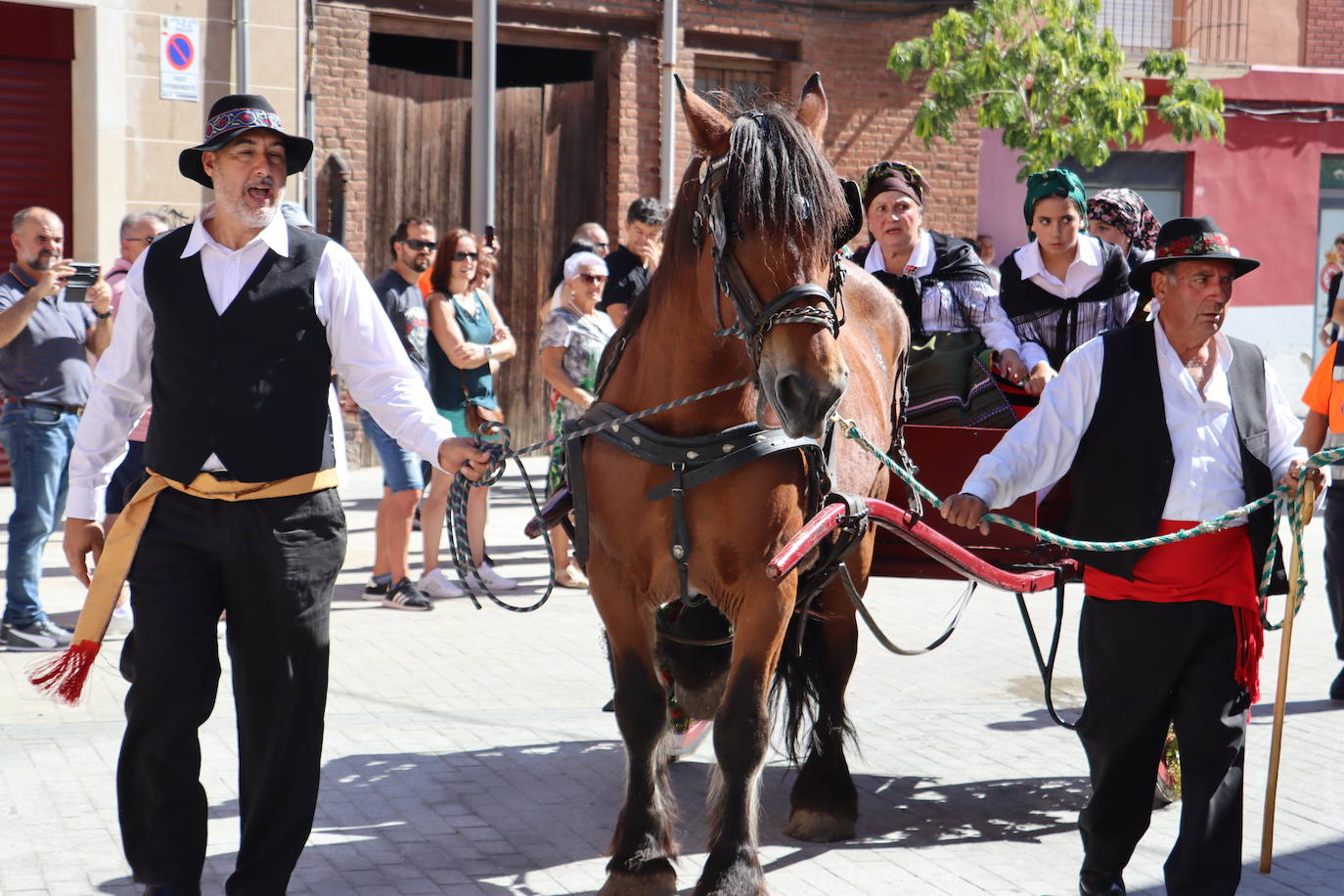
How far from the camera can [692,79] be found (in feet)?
51.4

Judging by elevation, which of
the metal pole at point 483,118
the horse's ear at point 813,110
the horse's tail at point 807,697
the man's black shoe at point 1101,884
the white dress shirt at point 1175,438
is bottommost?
the man's black shoe at point 1101,884

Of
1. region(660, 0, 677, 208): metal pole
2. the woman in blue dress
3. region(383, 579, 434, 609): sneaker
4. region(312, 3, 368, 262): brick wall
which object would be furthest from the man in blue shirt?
region(660, 0, 677, 208): metal pole

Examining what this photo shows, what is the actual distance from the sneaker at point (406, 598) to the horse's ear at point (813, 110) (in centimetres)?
465

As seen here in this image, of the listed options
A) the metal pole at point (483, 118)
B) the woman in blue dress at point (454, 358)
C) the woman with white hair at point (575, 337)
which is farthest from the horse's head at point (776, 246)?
the metal pole at point (483, 118)

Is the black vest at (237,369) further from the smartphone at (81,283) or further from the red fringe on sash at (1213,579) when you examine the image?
the smartphone at (81,283)

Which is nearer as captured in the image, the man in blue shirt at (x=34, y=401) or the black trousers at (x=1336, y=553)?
the black trousers at (x=1336, y=553)

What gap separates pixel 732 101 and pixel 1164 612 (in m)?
1.88

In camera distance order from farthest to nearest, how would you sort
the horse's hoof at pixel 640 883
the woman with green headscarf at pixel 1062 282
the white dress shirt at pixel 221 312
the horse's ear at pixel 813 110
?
the woman with green headscarf at pixel 1062 282, the horse's ear at pixel 813 110, the horse's hoof at pixel 640 883, the white dress shirt at pixel 221 312

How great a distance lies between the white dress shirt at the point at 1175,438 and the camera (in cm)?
396

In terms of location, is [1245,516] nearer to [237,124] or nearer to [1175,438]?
[1175,438]

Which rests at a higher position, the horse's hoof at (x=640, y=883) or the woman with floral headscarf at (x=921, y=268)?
the woman with floral headscarf at (x=921, y=268)

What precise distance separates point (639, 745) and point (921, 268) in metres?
2.51

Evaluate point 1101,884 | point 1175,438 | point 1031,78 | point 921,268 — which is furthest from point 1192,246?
point 1031,78

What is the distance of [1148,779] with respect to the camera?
407cm
